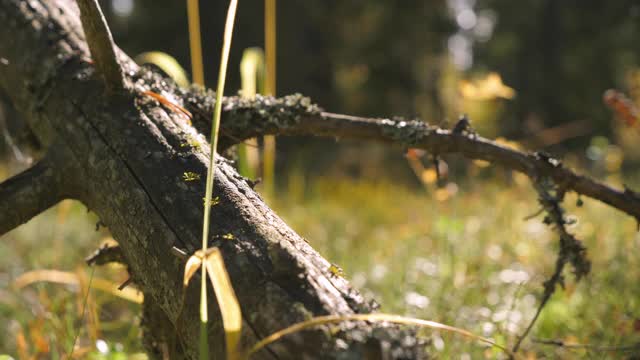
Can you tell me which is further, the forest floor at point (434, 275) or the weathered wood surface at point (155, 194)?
the forest floor at point (434, 275)

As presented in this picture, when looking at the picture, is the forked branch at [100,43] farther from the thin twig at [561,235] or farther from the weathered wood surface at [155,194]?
the thin twig at [561,235]

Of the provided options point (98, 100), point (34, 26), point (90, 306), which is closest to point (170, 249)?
point (98, 100)

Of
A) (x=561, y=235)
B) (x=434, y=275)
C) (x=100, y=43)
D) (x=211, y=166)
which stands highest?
(x=434, y=275)

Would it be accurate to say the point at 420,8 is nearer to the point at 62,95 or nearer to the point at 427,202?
the point at 427,202

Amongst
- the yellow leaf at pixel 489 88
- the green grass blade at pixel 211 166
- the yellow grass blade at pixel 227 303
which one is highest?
the yellow leaf at pixel 489 88

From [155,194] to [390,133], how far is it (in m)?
0.68

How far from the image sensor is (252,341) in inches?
39.8

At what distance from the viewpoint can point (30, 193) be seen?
1494mm

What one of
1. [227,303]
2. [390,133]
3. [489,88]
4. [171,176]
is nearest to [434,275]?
[489,88]

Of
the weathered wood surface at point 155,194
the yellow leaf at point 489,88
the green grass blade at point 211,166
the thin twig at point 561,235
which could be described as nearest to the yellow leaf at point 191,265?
the green grass blade at point 211,166

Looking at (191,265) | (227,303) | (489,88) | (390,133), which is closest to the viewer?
(227,303)

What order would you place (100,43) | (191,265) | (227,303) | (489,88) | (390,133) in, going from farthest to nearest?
1. (489,88)
2. (390,133)
3. (100,43)
4. (191,265)
5. (227,303)

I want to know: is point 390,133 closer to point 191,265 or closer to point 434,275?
point 191,265

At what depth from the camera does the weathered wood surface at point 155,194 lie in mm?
1013
